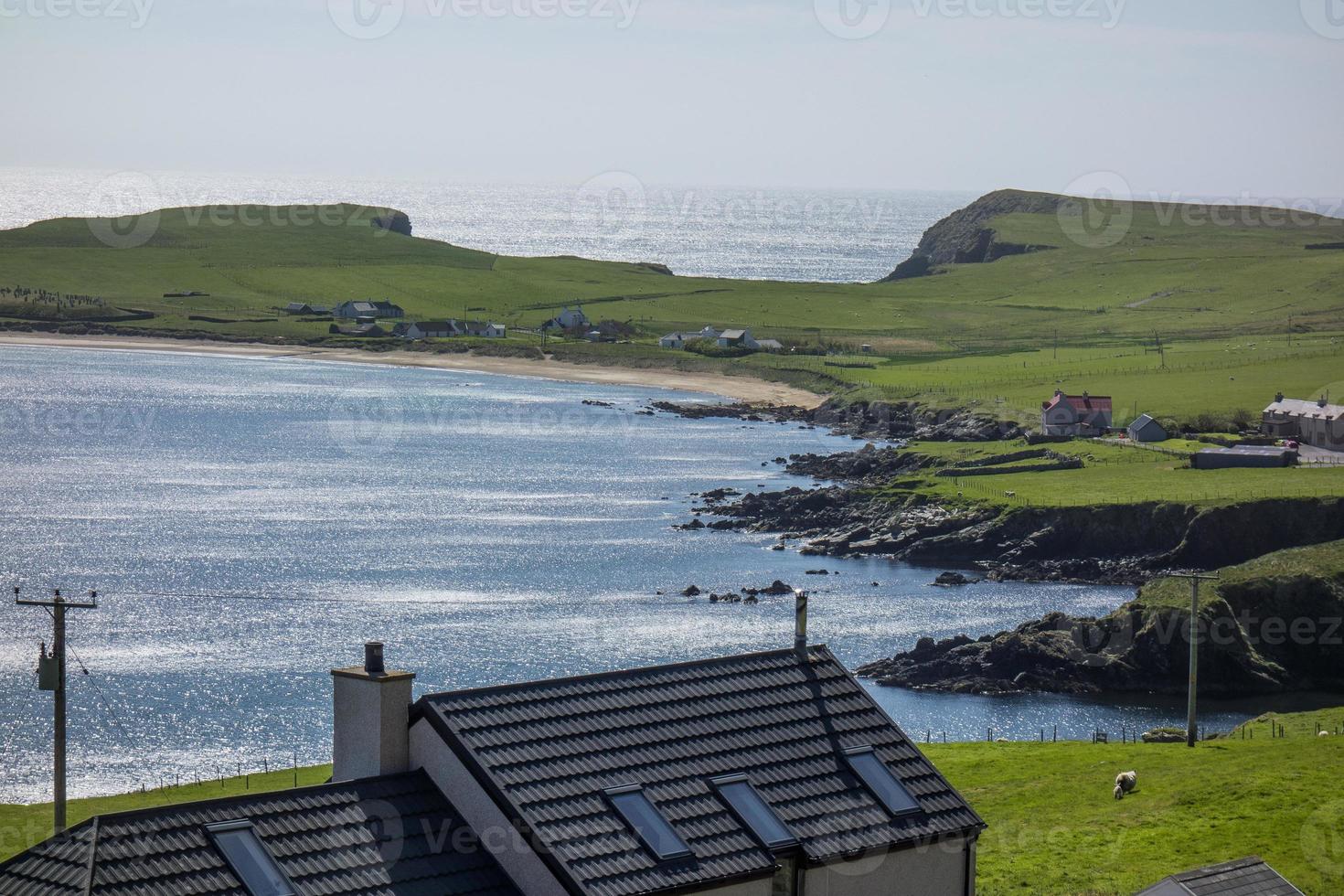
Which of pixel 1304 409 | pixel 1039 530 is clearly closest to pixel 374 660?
pixel 1039 530

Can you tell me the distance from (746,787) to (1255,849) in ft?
57.5

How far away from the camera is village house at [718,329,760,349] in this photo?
646 feet

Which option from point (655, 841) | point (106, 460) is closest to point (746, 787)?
point (655, 841)

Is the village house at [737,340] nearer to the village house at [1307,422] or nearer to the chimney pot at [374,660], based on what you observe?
the village house at [1307,422]

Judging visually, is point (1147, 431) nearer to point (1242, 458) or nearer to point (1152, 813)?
point (1242, 458)

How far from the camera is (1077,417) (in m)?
127

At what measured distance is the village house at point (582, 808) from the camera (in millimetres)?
19609

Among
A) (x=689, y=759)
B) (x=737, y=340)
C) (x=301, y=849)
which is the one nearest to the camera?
(x=301, y=849)

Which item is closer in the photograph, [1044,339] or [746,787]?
[746,787]

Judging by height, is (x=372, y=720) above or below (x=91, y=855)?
above

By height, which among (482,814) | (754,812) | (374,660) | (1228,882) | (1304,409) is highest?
(374,660)

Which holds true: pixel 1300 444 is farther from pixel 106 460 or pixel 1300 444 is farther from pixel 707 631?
pixel 106 460

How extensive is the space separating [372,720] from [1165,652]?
5878cm

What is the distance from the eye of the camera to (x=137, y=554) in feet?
314
